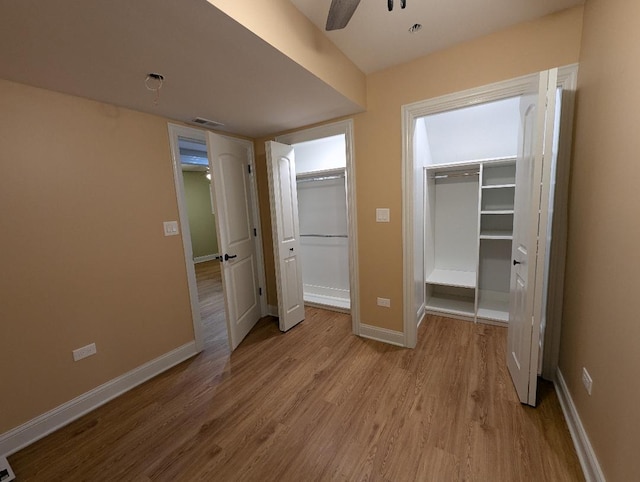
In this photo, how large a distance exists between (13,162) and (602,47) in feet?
11.0

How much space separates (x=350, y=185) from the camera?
8.40 ft

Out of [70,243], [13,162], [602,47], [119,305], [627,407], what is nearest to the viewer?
[627,407]

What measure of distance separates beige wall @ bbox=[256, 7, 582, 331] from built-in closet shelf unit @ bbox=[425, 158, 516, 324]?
0.81 m

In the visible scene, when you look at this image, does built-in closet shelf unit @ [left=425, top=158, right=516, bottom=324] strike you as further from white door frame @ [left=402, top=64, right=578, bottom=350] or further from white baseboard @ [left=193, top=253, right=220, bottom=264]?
white baseboard @ [left=193, top=253, right=220, bottom=264]

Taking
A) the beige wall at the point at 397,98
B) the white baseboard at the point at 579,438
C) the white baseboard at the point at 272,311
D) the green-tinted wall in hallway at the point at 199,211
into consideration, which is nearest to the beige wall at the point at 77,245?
the white baseboard at the point at 272,311

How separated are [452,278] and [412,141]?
1819 mm

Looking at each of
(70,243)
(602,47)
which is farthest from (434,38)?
(70,243)

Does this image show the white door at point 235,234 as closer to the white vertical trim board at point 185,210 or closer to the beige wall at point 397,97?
the white vertical trim board at point 185,210

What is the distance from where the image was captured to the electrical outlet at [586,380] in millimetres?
1354

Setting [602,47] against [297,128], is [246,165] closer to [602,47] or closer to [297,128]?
[297,128]

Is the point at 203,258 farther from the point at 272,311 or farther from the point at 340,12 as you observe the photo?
the point at 340,12

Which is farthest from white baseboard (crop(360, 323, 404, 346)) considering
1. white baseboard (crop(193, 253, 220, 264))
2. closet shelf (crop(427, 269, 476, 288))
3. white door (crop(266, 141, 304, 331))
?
white baseboard (crop(193, 253, 220, 264))

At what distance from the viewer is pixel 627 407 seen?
39.7 inches

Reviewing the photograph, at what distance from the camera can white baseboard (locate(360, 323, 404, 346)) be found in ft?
8.35
